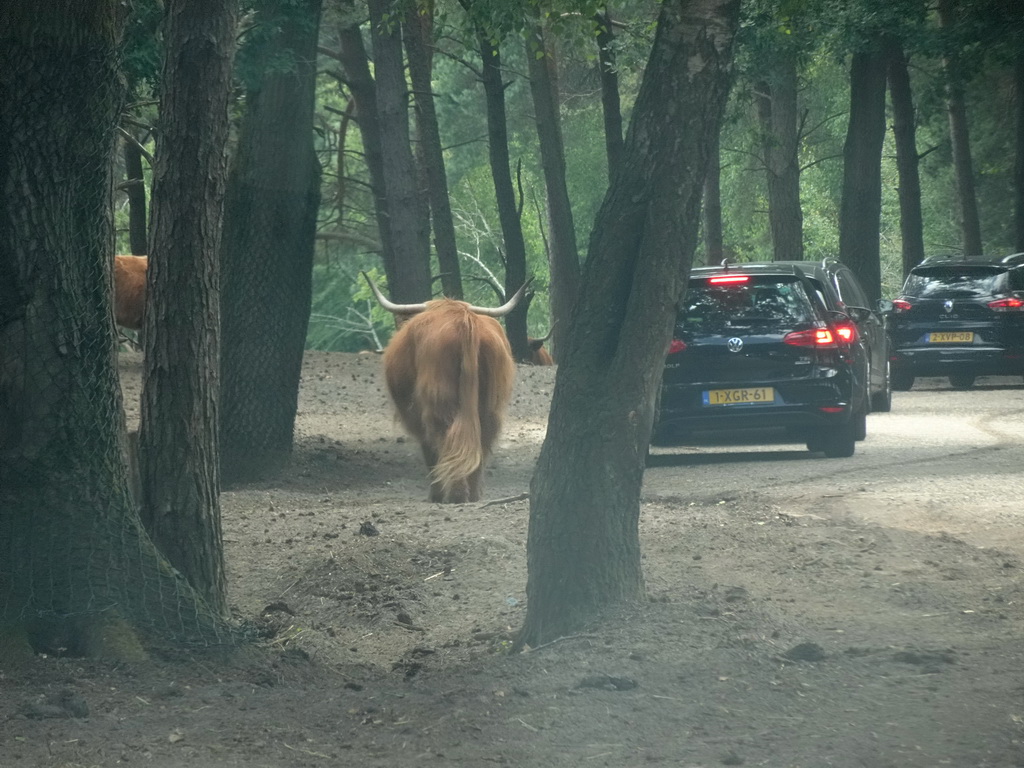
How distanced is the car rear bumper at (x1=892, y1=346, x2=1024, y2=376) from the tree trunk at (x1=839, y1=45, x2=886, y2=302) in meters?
2.02

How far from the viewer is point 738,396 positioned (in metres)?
13.5

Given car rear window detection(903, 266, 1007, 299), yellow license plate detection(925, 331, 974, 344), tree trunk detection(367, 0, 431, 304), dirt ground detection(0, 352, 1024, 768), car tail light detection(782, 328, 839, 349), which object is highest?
tree trunk detection(367, 0, 431, 304)

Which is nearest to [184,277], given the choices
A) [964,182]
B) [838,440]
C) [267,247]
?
[267,247]

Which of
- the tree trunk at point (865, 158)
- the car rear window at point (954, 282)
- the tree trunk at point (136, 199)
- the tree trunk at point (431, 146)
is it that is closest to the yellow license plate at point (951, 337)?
the car rear window at point (954, 282)

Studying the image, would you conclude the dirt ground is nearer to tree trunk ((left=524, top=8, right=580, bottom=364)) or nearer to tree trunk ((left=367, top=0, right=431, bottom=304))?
tree trunk ((left=367, top=0, right=431, bottom=304))

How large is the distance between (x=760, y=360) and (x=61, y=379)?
331 inches

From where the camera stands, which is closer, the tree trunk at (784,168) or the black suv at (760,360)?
the black suv at (760,360)

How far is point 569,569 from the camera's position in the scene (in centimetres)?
655

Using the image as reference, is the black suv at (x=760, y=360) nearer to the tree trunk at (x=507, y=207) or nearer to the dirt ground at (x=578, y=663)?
the dirt ground at (x=578, y=663)

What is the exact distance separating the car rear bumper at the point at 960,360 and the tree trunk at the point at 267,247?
1205 cm

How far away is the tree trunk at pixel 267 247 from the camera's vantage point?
12.3 metres

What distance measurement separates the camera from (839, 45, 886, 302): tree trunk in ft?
79.2

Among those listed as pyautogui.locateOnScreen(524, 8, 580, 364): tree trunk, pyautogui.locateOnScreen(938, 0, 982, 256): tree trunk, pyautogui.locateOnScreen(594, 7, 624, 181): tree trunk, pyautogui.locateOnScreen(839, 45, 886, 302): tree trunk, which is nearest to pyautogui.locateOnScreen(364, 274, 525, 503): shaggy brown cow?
pyautogui.locateOnScreen(594, 7, 624, 181): tree trunk

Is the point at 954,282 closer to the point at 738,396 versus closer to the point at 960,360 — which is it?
the point at 960,360
